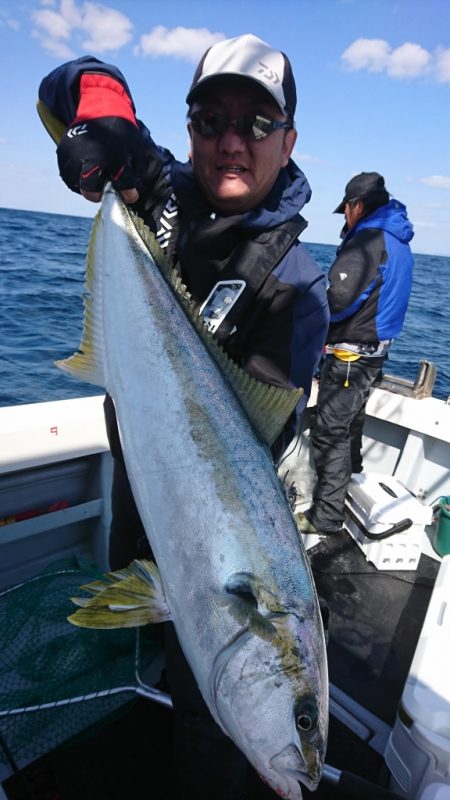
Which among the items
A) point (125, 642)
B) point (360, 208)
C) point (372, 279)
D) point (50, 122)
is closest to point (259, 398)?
point (50, 122)

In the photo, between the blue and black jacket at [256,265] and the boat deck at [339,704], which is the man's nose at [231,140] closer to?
the blue and black jacket at [256,265]

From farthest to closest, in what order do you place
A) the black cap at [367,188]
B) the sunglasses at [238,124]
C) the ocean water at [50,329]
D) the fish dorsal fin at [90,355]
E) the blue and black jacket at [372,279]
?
the ocean water at [50,329] → the black cap at [367,188] → the blue and black jacket at [372,279] → the sunglasses at [238,124] → the fish dorsal fin at [90,355]

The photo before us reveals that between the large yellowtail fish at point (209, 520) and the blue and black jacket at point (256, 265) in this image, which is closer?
the large yellowtail fish at point (209, 520)

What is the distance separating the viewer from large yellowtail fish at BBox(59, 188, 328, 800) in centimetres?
133

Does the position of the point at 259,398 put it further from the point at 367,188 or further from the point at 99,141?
the point at 367,188

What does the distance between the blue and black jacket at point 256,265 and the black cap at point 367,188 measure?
9.95 ft

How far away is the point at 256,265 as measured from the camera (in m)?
1.96

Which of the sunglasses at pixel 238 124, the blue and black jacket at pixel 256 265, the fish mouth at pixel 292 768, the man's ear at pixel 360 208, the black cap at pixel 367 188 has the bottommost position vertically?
the fish mouth at pixel 292 768

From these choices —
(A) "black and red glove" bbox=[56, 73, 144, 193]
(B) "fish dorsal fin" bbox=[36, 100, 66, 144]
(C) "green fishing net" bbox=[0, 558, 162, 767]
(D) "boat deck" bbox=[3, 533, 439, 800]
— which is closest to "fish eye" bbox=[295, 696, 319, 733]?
(C) "green fishing net" bbox=[0, 558, 162, 767]

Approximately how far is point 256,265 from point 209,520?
1.05 m

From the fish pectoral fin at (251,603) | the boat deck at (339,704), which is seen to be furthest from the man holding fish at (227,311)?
the boat deck at (339,704)

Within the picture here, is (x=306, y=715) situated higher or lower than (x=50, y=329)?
higher

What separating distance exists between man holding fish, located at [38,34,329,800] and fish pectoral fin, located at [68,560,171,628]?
0.04 meters

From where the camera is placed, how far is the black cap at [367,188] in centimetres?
479
